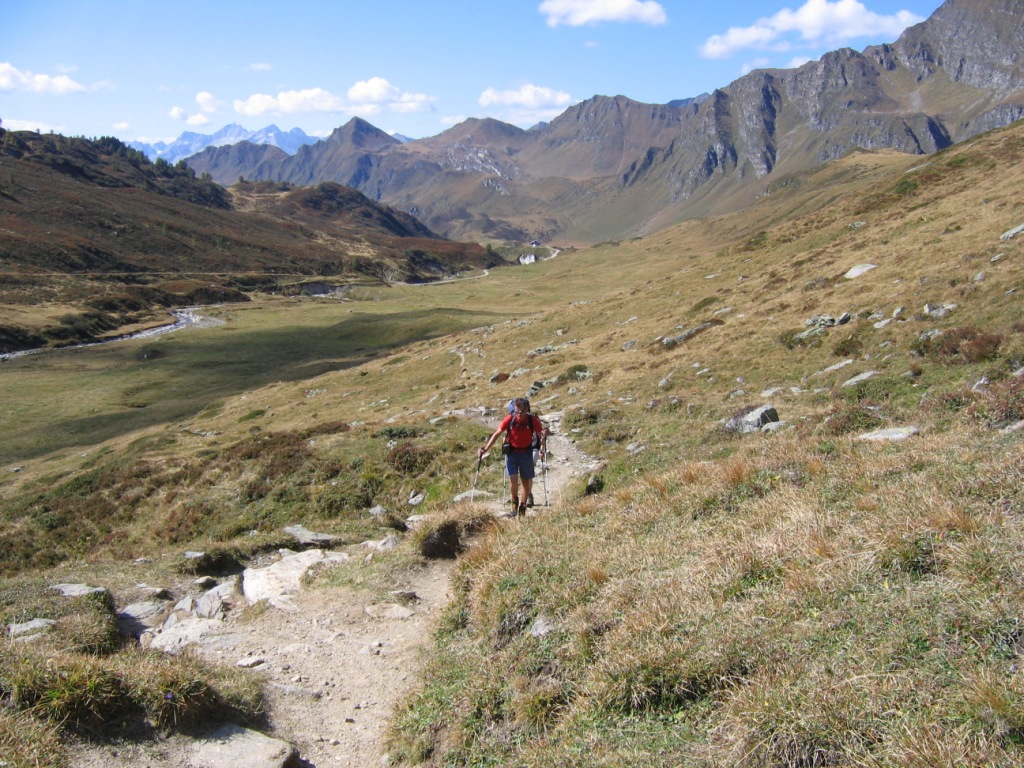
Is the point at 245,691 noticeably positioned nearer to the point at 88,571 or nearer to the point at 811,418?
the point at 88,571

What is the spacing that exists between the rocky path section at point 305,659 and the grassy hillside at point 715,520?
68cm

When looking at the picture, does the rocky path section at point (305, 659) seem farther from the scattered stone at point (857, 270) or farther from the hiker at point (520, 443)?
the scattered stone at point (857, 270)

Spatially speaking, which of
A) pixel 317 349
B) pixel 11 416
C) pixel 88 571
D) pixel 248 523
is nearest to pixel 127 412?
pixel 11 416

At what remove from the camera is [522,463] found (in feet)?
45.6

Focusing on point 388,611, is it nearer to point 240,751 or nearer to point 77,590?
point 240,751

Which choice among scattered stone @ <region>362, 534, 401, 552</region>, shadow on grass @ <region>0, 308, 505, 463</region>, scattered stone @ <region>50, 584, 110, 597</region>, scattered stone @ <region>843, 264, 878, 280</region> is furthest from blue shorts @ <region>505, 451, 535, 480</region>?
shadow on grass @ <region>0, 308, 505, 463</region>

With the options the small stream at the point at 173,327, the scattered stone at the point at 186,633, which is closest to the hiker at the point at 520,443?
the scattered stone at the point at 186,633

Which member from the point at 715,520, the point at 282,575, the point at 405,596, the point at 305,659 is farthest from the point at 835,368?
the point at 305,659

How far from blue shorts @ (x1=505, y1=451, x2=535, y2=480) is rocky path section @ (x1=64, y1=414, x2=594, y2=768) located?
2.70m

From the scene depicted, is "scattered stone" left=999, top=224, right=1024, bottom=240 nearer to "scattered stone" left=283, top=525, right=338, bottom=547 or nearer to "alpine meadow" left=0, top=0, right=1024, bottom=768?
"alpine meadow" left=0, top=0, right=1024, bottom=768

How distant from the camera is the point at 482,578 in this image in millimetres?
9492

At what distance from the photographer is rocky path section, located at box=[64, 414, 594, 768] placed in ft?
21.9

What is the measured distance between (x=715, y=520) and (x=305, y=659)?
6664mm

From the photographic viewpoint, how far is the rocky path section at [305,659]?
6.68m
